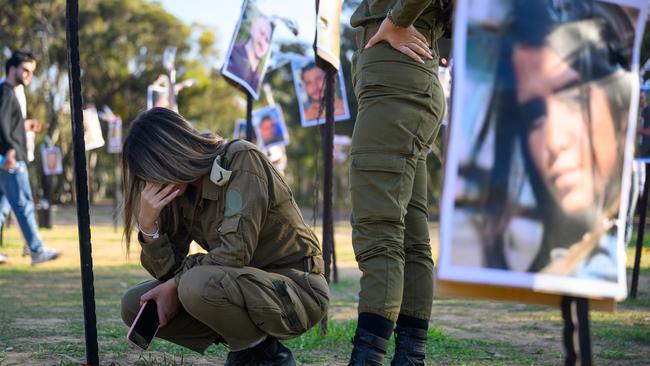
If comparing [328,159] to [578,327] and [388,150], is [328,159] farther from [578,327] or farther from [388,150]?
[578,327]

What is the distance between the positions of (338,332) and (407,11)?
190 centimetres

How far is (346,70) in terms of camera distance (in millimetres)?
32281

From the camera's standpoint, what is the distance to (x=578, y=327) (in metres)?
1.67

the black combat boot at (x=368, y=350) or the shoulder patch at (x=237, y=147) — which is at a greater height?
the shoulder patch at (x=237, y=147)

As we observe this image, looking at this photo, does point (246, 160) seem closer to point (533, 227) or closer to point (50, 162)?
point (533, 227)

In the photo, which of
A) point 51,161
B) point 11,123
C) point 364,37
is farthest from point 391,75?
point 51,161

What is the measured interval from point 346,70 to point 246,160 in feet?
98.6

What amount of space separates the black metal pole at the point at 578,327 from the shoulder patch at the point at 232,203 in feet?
3.67

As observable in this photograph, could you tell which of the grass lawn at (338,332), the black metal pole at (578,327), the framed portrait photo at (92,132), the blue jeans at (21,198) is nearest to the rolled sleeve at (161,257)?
the grass lawn at (338,332)

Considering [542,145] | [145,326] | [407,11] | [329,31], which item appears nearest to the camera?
[542,145]

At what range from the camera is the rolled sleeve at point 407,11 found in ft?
7.77

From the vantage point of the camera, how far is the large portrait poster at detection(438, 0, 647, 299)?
5.38 feet

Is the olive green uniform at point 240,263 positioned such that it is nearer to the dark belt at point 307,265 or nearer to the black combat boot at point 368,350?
the dark belt at point 307,265

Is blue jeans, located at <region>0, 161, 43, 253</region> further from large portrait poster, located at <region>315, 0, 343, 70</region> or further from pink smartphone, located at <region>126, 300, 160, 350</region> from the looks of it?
pink smartphone, located at <region>126, 300, 160, 350</region>
